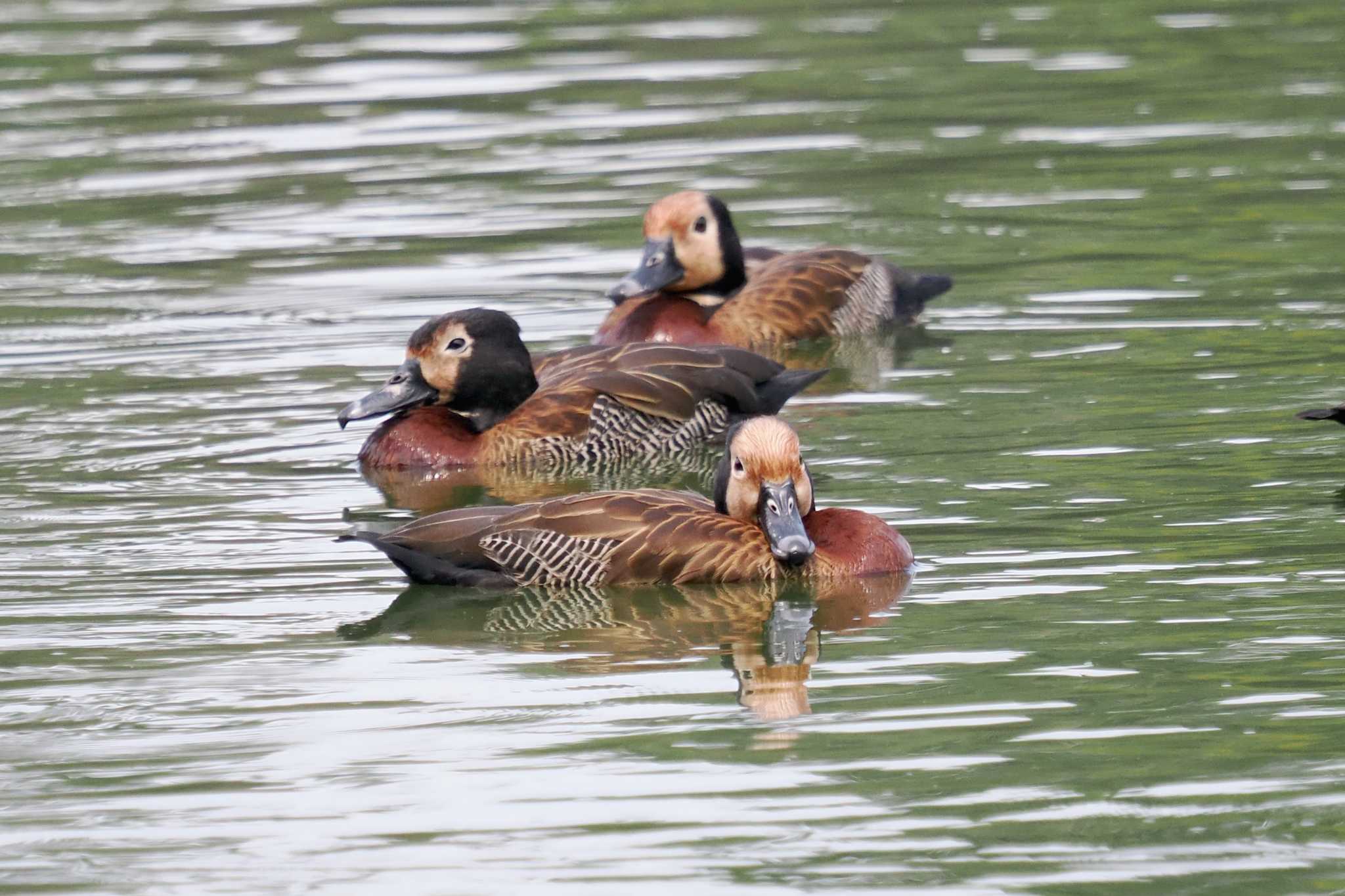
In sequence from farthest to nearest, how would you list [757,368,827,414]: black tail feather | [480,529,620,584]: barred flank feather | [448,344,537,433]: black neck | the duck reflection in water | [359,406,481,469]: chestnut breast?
[757,368,827,414]: black tail feather → [448,344,537,433]: black neck → [359,406,481,469]: chestnut breast → [480,529,620,584]: barred flank feather → the duck reflection in water

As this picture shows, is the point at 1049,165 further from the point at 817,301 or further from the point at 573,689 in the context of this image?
the point at 573,689

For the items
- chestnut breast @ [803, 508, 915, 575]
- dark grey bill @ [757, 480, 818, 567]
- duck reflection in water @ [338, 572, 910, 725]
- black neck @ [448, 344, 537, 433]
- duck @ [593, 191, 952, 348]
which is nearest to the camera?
duck reflection in water @ [338, 572, 910, 725]

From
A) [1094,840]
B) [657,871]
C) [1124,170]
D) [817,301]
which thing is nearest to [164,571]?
[657,871]

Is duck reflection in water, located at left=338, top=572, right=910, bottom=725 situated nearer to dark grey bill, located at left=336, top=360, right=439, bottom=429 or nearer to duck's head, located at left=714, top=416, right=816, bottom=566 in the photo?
duck's head, located at left=714, top=416, right=816, bottom=566

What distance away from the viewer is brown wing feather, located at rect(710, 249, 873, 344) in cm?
1425

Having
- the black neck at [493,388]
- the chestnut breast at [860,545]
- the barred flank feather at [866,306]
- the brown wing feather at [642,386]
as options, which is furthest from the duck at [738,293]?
the chestnut breast at [860,545]

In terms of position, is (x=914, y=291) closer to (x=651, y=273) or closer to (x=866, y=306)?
Answer: (x=866, y=306)

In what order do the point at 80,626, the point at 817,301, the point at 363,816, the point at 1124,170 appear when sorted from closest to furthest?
the point at 363,816
the point at 80,626
the point at 817,301
the point at 1124,170

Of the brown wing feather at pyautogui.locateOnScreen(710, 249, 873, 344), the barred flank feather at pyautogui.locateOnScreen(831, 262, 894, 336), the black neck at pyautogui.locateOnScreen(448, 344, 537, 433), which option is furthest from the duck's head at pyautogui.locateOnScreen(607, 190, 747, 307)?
the black neck at pyautogui.locateOnScreen(448, 344, 537, 433)

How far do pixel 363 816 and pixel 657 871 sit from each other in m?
0.96

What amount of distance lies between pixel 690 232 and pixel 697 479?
300 cm

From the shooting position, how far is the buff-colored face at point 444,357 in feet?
39.1

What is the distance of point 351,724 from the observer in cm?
759

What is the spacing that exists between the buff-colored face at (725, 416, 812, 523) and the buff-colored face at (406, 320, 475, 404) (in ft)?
9.68
